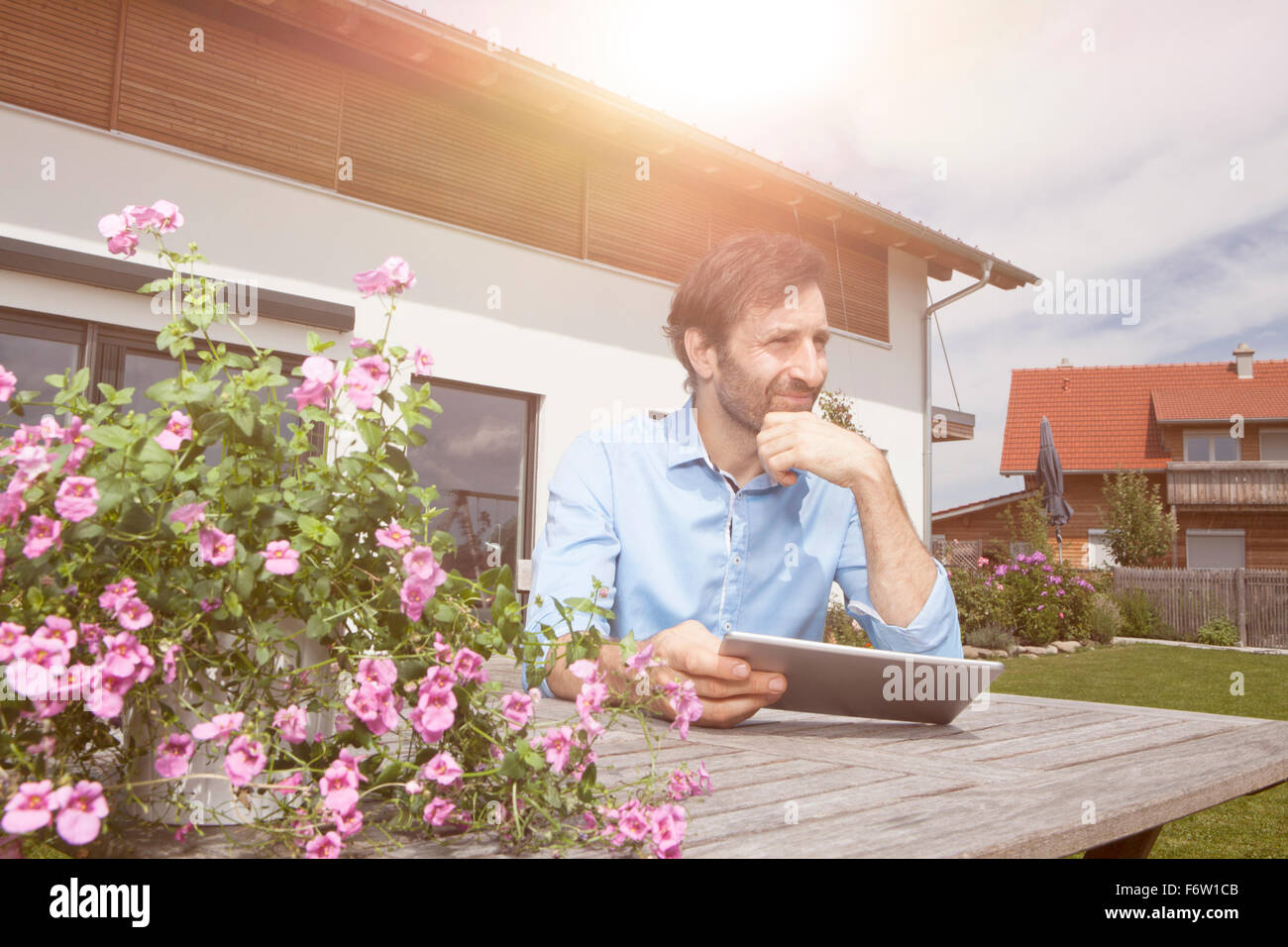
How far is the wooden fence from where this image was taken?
57.0ft

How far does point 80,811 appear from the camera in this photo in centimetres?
79

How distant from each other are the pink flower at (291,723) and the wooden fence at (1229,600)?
19920mm

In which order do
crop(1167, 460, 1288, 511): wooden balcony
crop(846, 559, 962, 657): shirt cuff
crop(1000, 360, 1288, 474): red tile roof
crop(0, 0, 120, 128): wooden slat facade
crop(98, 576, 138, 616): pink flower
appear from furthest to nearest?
crop(1000, 360, 1288, 474): red tile roof → crop(1167, 460, 1288, 511): wooden balcony → crop(0, 0, 120, 128): wooden slat facade → crop(846, 559, 962, 657): shirt cuff → crop(98, 576, 138, 616): pink flower

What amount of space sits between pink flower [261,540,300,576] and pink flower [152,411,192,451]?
133 mm

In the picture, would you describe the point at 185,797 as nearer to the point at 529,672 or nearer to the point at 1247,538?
the point at 529,672

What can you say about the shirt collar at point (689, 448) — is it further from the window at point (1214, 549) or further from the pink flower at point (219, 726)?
the window at point (1214, 549)

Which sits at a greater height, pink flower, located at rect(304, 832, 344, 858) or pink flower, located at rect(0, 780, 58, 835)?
pink flower, located at rect(0, 780, 58, 835)

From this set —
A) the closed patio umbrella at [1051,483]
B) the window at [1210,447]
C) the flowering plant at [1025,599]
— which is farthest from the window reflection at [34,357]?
the window at [1210,447]

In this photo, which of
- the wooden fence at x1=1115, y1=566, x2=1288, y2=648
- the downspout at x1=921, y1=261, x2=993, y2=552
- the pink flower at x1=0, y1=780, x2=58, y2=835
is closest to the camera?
the pink flower at x1=0, y1=780, x2=58, y2=835

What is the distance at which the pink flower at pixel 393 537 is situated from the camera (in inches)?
36.8

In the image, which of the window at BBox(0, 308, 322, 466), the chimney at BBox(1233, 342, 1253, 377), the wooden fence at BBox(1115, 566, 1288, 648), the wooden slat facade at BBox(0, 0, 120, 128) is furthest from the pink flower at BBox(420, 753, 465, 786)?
the chimney at BBox(1233, 342, 1253, 377)

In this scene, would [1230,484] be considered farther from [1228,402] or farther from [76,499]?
[76,499]

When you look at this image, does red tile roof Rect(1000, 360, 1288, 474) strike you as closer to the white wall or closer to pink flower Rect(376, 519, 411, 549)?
the white wall

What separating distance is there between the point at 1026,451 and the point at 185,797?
3140cm
